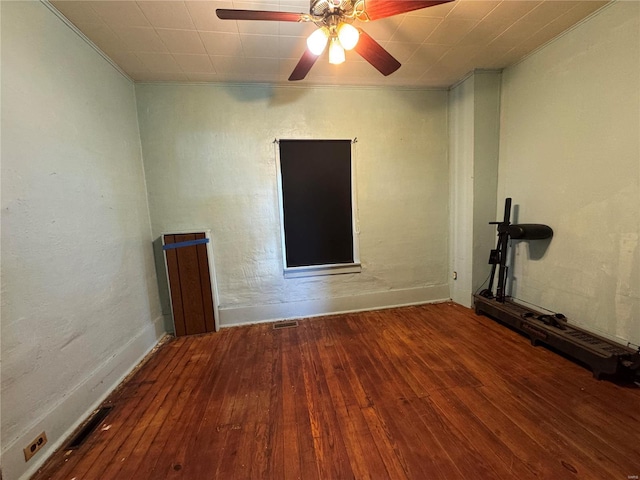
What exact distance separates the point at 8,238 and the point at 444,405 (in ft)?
8.84

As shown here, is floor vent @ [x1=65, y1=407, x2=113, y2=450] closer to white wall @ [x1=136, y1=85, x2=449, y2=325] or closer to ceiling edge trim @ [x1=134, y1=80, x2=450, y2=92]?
white wall @ [x1=136, y1=85, x2=449, y2=325]

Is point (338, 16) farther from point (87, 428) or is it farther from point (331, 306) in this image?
point (87, 428)

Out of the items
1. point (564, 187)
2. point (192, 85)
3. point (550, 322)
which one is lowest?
point (550, 322)

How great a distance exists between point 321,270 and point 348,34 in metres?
Answer: 2.30

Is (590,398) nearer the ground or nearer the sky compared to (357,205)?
nearer the ground

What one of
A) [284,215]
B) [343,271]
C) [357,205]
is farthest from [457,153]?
[284,215]

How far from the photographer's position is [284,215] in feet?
9.81

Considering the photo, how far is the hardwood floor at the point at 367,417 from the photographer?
1285 millimetres

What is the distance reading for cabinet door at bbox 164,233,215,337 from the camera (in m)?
2.70

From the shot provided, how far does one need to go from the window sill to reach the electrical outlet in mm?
2116

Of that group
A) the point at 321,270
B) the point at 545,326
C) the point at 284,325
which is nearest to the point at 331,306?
the point at 321,270

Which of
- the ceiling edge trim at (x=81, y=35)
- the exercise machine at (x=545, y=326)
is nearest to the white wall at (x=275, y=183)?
the ceiling edge trim at (x=81, y=35)

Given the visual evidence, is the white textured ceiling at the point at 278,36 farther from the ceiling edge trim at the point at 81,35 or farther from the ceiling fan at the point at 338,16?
the ceiling fan at the point at 338,16

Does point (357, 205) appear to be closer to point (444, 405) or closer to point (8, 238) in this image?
point (444, 405)
